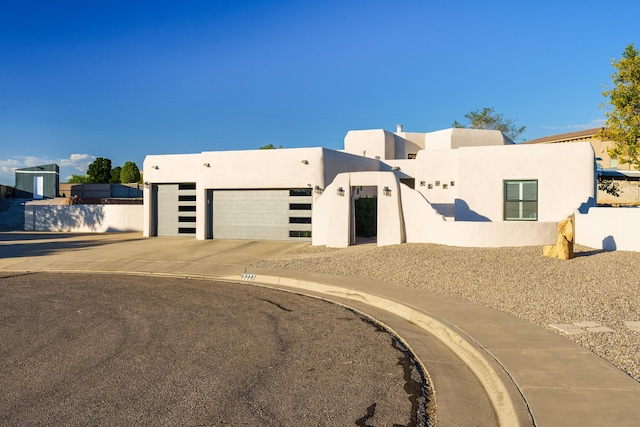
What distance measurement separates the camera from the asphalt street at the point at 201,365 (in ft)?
17.0

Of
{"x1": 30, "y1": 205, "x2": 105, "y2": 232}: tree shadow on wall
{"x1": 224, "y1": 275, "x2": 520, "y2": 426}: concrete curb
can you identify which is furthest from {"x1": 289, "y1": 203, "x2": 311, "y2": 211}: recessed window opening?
{"x1": 30, "y1": 205, "x2": 105, "y2": 232}: tree shadow on wall

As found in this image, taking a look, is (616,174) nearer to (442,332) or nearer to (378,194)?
(378,194)

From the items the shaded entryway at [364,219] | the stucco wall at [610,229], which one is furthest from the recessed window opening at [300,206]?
the stucco wall at [610,229]

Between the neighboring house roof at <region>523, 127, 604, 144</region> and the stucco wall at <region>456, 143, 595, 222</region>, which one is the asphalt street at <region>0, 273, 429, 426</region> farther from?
the neighboring house roof at <region>523, 127, 604, 144</region>

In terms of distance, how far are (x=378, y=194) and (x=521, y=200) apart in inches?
251

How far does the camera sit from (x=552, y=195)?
65.8ft

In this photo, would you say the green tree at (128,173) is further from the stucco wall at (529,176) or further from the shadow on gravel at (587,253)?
the shadow on gravel at (587,253)

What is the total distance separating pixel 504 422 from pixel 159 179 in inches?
958

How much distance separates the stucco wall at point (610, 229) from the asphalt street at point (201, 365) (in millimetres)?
10017

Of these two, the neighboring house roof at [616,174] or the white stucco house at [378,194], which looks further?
the neighboring house roof at [616,174]

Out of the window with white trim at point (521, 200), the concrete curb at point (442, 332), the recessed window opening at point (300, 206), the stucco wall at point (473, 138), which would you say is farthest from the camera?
the stucco wall at point (473, 138)

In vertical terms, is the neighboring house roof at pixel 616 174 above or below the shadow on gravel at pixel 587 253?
above

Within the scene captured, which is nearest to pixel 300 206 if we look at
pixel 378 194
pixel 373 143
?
pixel 378 194

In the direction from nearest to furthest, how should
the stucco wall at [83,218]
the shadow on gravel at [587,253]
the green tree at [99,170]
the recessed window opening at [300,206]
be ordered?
the shadow on gravel at [587,253]
the recessed window opening at [300,206]
the stucco wall at [83,218]
the green tree at [99,170]
